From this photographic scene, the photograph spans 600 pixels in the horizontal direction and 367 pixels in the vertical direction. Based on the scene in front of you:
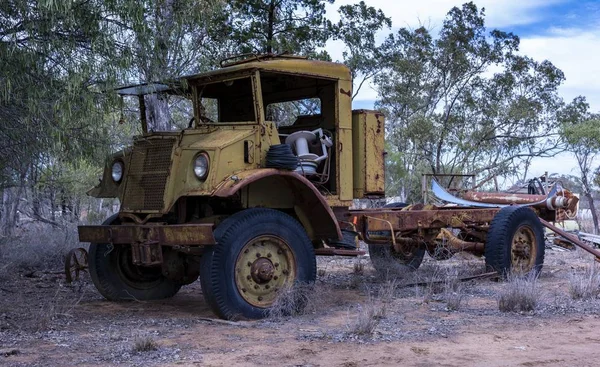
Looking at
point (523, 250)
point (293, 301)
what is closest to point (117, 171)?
point (293, 301)

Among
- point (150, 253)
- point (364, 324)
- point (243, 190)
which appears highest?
point (243, 190)

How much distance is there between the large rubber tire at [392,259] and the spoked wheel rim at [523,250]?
4.39 feet

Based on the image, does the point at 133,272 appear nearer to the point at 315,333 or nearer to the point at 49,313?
the point at 49,313

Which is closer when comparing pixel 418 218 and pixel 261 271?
pixel 261 271

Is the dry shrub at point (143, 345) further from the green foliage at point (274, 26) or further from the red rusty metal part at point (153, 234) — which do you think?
the green foliage at point (274, 26)

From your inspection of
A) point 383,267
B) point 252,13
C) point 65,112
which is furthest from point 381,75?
point 65,112

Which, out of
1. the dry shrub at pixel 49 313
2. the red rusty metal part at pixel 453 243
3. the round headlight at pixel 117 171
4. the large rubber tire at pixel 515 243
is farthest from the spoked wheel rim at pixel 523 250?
the dry shrub at pixel 49 313

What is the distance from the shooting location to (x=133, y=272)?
8508mm

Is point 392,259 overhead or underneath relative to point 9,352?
overhead

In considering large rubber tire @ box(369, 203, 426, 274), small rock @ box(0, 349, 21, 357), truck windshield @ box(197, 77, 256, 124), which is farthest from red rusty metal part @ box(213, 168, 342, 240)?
large rubber tire @ box(369, 203, 426, 274)

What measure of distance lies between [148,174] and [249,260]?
1.40 metres

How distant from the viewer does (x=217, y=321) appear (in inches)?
273

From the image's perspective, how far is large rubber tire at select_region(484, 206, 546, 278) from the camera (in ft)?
32.7

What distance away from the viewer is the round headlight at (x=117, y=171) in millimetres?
7968
